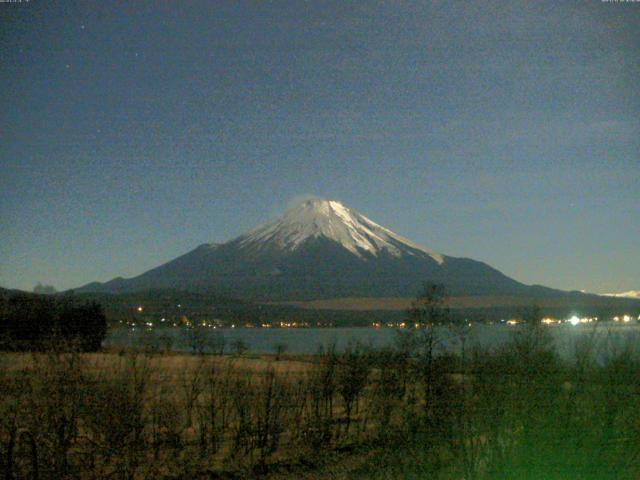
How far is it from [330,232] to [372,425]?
473ft

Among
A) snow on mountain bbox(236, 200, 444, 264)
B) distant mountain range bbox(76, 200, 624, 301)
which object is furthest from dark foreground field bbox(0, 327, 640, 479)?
snow on mountain bbox(236, 200, 444, 264)

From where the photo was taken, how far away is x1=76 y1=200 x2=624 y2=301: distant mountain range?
405ft

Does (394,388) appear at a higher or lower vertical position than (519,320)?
lower

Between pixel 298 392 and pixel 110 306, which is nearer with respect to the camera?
pixel 298 392

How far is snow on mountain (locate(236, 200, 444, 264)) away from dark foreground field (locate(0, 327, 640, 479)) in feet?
418

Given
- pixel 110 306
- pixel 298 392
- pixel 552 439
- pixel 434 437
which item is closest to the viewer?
pixel 552 439

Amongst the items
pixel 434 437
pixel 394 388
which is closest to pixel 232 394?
pixel 394 388

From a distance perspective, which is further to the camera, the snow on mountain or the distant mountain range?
the snow on mountain

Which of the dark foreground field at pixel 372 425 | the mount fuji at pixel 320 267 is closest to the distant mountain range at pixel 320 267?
the mount fuji at pixel 320 267

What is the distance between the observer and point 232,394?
12883 mm

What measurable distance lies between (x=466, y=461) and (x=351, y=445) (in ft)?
24.8

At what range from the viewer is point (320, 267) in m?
140

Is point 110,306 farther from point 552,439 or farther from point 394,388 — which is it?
point 552,439

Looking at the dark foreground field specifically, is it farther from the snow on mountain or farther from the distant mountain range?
the snow on mountain
